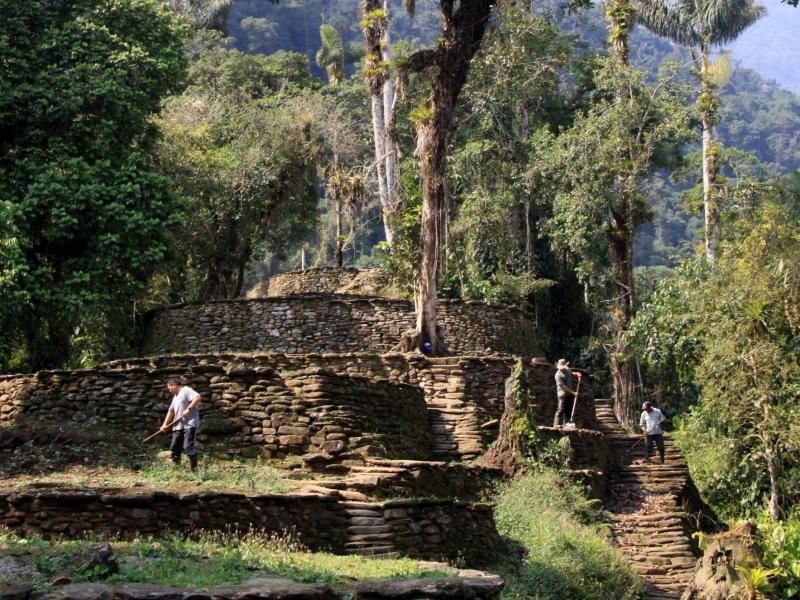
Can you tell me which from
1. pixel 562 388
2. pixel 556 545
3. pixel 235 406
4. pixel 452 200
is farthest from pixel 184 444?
pixel 452 200

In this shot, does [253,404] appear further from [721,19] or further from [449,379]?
[721,19]

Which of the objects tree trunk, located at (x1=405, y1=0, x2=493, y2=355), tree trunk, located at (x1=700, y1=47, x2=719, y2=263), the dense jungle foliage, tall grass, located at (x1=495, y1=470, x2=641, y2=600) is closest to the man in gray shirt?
tall grass, located at (x1=495, y1=470, x2=641, y2=600)

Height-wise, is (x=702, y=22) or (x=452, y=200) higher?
(x=702, y=22)

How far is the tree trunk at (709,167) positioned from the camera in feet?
98.6

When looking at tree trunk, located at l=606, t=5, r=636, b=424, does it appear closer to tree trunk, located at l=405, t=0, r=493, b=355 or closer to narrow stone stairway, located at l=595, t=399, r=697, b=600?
narrow stone stairway, located at l=595, t=399, r=697, b=600

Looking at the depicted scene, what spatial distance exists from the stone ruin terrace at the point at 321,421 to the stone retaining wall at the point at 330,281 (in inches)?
178

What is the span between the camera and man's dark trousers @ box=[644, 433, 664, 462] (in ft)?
63.4

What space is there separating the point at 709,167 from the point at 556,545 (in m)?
19.6

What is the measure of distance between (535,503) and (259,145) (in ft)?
51.6

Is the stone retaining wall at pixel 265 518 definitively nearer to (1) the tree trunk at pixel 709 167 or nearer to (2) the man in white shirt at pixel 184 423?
(2) the man in white shirt at pixel 184 423

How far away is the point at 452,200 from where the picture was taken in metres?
29.0

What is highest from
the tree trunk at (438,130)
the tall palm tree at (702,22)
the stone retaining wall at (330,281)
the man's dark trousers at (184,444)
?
the tall palm tree at (702,22)

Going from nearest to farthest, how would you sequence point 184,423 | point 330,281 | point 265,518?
point 265,518 → point 184,423 → point 330,281

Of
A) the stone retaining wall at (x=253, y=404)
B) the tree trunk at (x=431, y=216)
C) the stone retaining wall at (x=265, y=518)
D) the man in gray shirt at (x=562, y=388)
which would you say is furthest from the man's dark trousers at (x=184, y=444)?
A: the tree trunk at (x=431, y=216)
